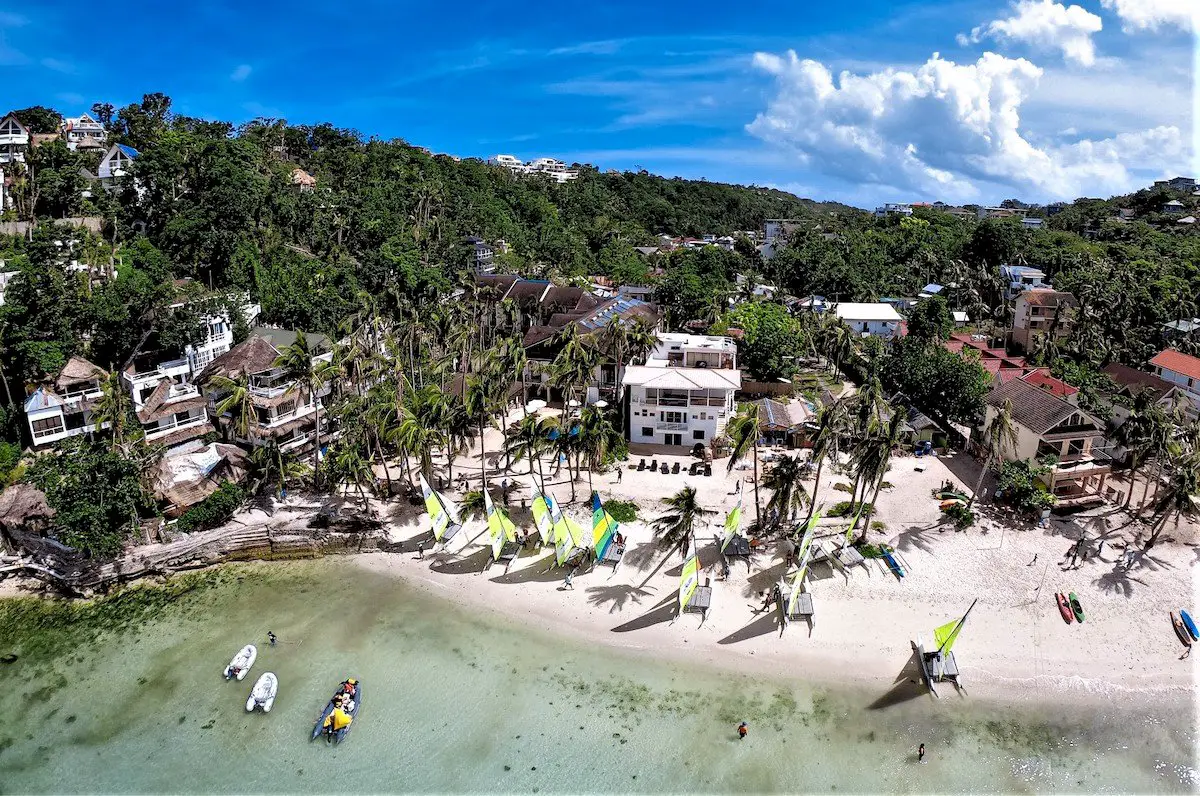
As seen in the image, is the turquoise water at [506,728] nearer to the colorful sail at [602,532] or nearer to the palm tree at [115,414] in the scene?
the colorful sail at [602,532]

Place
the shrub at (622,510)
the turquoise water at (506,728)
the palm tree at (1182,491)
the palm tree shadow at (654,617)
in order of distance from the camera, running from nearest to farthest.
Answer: the turquoise water at (506,728) → the palm tree shadow at (654,617) → the palm tree at (1182,491) → the shrub at (622,510)

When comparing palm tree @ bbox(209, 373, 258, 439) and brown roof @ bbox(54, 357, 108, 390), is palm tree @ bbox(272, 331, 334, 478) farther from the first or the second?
brown roof @ bbox(54, 357, 108, 390)

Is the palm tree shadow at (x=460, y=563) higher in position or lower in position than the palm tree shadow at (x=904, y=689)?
higher

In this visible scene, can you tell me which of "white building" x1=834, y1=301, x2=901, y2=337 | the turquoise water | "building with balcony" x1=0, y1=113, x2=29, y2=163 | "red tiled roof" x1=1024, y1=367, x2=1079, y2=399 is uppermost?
"building with balcony" x1=0, y1=113, x2=29, y2=163

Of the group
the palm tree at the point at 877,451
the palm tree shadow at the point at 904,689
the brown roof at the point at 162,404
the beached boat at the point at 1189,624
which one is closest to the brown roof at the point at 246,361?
the brown roof at the point at 162,404

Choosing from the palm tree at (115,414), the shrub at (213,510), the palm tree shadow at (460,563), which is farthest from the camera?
the palm tree at (115,414)

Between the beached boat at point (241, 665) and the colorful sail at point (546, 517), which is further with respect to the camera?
the colorful sail at point (546, 517)

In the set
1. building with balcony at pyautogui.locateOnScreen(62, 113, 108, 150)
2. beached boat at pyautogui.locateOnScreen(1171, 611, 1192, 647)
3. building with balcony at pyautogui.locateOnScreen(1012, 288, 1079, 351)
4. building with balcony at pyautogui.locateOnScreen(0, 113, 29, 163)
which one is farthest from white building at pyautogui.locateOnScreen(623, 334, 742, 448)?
building with balcony at pyautogui.locateOnScreen(62, 113, 108, 150)
